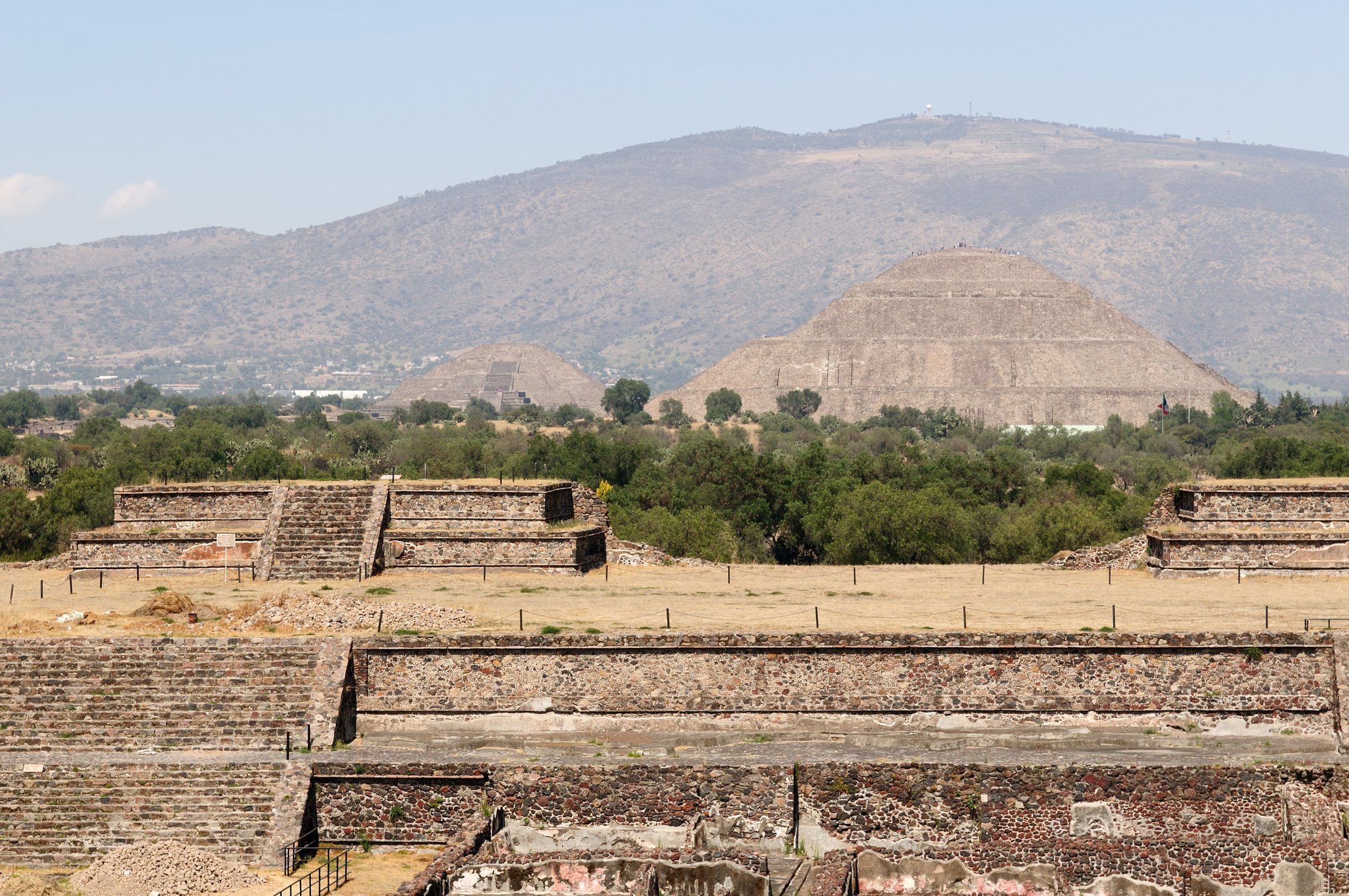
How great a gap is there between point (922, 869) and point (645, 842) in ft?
13.0

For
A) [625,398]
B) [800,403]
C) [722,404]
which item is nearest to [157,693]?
[722,404]

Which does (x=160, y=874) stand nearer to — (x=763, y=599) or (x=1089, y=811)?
(x=1089, y=811)

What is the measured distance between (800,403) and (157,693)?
139165 millimetres

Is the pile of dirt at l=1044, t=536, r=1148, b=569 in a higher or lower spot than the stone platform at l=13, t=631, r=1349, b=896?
higher

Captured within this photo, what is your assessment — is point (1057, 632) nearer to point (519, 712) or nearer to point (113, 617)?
point (519, 712)

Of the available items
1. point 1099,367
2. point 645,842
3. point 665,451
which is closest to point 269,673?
point 645,842

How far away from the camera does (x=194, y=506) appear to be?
39.6m

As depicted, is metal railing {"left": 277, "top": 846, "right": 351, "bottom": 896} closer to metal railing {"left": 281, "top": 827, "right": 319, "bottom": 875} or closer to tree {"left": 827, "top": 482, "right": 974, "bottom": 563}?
metal railing {"left": 281, "top": 827, "right": 319, "bottom": 875}

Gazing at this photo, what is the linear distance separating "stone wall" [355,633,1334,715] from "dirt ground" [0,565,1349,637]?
728 mm

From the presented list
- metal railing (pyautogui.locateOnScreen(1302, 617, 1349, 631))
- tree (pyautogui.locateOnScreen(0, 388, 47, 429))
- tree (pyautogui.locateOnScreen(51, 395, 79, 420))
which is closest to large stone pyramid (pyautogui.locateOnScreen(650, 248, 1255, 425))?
tree (pyautogui.locateOnScreen(51, 395, 79, 420))

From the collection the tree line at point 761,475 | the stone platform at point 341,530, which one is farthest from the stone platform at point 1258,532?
the stone platform at point 341,530

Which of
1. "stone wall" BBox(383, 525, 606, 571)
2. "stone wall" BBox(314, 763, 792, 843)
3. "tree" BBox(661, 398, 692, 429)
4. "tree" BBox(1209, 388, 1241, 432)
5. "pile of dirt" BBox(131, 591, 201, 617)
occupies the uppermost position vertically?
"tree" BBox(661, 398, 692, 429)

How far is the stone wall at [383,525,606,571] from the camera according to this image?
124 ft

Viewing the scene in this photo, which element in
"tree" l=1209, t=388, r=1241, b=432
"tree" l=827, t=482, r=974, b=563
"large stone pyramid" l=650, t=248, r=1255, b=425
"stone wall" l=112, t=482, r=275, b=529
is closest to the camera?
"stone wall" l=112, t=482, r=275, b=529
